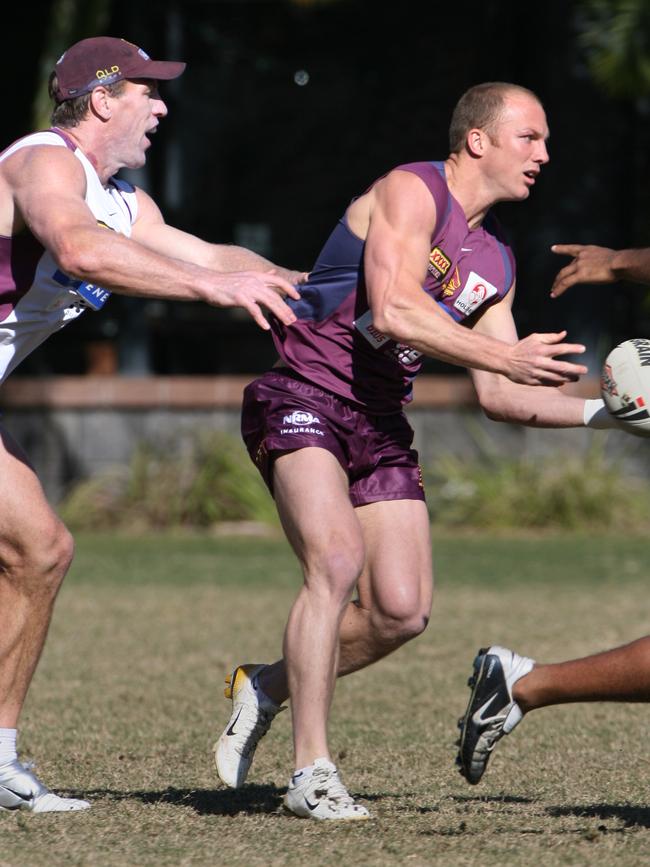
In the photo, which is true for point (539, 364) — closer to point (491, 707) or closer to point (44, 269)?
point (491, 707)

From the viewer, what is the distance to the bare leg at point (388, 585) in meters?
5.36

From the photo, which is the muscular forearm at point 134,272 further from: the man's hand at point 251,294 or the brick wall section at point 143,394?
the brick wall section at point 143,394

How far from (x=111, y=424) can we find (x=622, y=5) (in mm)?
6200

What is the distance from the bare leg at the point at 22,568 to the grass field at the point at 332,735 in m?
0.50

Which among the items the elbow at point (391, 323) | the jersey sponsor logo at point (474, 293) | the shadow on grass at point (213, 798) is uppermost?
the jersey sponsor logo at point (474, 293)

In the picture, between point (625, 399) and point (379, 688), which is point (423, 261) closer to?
point (625, 399)

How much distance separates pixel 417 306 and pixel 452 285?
63 cm

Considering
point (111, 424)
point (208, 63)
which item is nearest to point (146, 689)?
point (111, 424)

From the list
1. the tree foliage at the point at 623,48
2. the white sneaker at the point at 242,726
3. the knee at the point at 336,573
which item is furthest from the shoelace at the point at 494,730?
the tree foliage at the point at 623,48

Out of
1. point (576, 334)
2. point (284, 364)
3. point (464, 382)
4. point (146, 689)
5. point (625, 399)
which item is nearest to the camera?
point (625, 399)

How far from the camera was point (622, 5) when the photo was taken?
535 inches

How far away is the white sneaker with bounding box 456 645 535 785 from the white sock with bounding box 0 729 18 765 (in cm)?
149

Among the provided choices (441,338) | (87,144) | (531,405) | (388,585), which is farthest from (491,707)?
(87,144)

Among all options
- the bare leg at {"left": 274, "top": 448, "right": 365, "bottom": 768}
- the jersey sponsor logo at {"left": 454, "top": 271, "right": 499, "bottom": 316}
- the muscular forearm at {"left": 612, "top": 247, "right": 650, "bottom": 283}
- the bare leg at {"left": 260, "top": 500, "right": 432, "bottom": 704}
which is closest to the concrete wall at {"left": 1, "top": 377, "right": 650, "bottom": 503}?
the jersey sponsor logo at {"left": 454, "top": 271, "right": 499, "bottom": 316}
